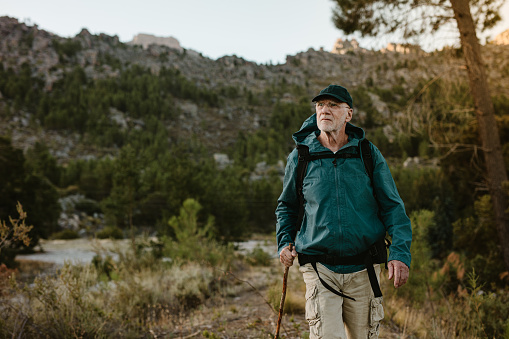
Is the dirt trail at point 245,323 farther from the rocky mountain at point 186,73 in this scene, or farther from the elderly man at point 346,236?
the rocky mountain at point 186,73

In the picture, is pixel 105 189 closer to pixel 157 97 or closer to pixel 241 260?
pixel 241 260

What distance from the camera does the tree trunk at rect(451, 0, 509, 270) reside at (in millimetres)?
6004

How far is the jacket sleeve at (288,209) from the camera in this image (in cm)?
205

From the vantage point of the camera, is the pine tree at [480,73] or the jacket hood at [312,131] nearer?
the jacket hood at [312,131]

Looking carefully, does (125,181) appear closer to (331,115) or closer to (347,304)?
(331,115)

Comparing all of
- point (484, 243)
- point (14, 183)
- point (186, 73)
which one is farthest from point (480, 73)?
point (186, 73)

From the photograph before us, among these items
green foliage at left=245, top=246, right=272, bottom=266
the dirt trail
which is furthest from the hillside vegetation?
green foliage at left=245, top=246, right=272, bottom=266

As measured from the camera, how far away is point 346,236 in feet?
5.95

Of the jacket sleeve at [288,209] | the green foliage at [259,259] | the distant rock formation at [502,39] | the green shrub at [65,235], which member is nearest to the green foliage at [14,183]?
the green foliage at [259,259]

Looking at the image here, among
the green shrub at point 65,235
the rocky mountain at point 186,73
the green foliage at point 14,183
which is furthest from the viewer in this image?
the rocky mountain at point 186,73

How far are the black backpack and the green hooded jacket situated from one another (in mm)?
24

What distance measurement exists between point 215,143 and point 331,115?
86455mm

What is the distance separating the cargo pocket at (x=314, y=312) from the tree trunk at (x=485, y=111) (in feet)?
18.5

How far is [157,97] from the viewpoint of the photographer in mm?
91688
